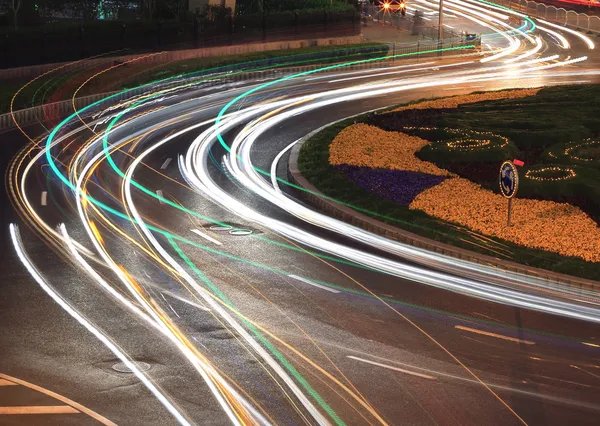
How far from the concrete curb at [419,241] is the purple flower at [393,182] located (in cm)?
104

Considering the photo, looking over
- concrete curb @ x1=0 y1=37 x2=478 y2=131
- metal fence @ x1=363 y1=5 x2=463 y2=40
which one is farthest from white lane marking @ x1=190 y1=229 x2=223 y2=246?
metal fence @ x1=363 y1=5 x2=463 y2=40

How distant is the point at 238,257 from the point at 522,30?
50.3 metres

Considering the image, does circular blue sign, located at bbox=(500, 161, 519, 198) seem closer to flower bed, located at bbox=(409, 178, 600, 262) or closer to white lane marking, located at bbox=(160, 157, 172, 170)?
flower bed, located at bbox=(409, 178, 600, 262)

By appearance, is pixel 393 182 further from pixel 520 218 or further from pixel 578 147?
pixel 578 147

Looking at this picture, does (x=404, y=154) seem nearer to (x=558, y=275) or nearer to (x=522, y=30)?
(x=558, y=275)

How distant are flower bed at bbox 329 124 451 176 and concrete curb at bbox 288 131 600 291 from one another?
1643 mm

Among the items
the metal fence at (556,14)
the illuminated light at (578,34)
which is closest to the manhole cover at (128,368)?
the illuminated light at (578,34)

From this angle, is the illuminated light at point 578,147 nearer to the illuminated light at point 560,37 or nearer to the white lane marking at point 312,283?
the white lane marking at point 312,283

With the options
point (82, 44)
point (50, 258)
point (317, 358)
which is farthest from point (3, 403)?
point (82, 44)

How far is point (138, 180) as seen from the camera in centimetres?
2500

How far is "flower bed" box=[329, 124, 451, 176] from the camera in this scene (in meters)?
25.0

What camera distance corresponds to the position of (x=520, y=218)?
20.2 meters

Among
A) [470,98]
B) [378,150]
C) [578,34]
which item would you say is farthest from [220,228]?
[578,34]

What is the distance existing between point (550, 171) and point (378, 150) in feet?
18.2
